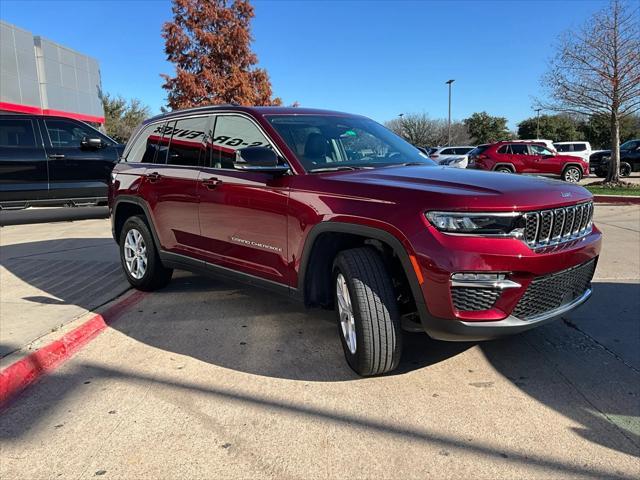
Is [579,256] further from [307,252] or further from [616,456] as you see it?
[307,252]

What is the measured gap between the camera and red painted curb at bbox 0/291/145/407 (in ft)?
10.8

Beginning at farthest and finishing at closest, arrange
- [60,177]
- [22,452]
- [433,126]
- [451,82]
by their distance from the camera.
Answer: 1. [433,126]
2. [451,82]
3. [60,177]
4. [22,452]

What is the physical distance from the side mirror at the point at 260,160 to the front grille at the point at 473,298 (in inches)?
59.5

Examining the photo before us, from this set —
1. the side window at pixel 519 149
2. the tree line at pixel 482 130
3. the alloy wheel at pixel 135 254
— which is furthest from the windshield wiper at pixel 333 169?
the tree line at pixel 482 130

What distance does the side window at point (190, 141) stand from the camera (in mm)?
4523

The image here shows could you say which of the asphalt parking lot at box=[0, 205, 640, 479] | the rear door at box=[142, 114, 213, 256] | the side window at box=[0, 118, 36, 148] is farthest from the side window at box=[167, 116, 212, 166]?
the side window at box=[0, 118, 36, 148]

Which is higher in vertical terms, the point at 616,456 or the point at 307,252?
the point at 307,252

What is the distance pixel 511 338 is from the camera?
13.0 ft

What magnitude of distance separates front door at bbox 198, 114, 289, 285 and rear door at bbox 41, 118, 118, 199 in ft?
20.5

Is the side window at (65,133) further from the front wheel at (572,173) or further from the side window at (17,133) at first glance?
the front wheel at (572,173)

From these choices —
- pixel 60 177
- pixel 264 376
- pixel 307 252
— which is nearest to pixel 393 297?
pixel 307 252

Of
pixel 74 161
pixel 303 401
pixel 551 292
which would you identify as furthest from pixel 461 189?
pixel 74 161

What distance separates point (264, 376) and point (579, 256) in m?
2.14

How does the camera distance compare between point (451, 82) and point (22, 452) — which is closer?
point (22, 452)
